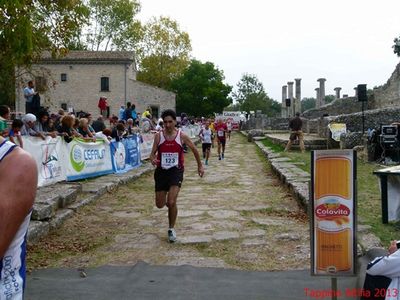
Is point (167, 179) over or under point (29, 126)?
under

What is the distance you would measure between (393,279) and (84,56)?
171 ft

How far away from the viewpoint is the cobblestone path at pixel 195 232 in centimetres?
540

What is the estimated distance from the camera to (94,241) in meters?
6.23

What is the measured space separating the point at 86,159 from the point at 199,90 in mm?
46902

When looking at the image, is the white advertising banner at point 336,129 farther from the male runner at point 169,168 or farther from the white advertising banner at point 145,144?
the male runner at point 169,168

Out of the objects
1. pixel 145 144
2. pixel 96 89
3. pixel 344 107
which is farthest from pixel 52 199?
pixel 96 89

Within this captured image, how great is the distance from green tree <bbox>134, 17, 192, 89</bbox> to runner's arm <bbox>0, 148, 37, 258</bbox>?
5776 cm

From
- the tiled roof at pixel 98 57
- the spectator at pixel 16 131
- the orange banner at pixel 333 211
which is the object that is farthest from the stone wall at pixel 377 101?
the orange banner at pixel 333 211

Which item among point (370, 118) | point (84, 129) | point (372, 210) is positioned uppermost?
point (370, 118)

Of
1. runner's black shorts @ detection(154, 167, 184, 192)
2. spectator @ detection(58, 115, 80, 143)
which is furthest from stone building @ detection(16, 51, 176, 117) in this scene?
runner's black shorts @ detection(154, 167, 184, 192)

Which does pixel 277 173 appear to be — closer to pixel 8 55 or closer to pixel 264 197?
pixel 264 197

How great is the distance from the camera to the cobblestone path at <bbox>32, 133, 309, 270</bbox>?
5398 millimetres

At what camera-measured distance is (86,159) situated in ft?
37.1

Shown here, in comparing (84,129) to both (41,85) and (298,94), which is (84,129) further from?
(298,94)
